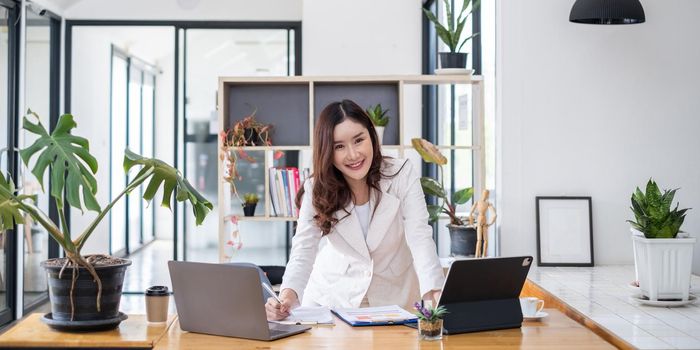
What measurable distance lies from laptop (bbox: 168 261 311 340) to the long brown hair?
0.57 meters

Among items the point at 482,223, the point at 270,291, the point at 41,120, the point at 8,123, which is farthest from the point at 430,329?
the point at 41,120

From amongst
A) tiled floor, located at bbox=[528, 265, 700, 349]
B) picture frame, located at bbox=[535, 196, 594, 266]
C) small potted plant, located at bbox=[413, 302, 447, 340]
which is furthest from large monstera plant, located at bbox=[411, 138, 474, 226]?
small potted plant, located at bbox=[413, 302, 447, 340]

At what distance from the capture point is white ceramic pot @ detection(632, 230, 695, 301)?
3.05 metres

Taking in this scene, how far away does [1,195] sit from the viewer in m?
2.80

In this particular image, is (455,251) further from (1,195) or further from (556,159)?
(1,195)

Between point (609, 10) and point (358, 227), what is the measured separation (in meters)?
1.57

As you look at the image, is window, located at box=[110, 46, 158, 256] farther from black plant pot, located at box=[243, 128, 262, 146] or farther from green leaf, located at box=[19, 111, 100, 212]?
green leaf, located at box=[19, 111, 100, 212]

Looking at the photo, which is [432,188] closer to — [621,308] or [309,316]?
[621,308]

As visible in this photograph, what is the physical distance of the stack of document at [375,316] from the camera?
2.80 m

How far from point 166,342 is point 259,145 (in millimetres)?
2802

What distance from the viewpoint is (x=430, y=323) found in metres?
2.56

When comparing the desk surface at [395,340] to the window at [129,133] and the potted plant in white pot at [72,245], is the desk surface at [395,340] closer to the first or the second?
the potted plant in white pot at [72,245]

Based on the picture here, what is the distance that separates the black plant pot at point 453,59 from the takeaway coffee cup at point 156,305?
8.19 feet

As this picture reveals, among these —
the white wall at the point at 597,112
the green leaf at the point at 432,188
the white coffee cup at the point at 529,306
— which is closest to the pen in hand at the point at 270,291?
the white coffee cup at the point at 529,306
